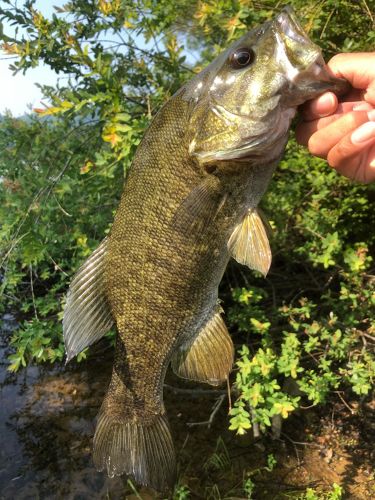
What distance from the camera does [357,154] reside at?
1635 millimetres

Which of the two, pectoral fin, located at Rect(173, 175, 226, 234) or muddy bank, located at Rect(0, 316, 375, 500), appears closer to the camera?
pectoral fin, located at Rect(173, 175, 226, 234)

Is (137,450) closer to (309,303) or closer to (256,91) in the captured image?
(309,303)

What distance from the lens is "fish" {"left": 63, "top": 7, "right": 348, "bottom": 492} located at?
1.48m

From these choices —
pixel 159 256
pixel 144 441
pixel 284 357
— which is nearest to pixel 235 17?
pixel 159 256

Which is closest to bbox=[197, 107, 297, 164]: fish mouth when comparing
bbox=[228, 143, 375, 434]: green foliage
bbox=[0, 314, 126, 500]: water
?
bbox=[228, 143, 375, 434]: green foliage

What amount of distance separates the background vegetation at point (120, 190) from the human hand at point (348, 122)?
0.81 metres

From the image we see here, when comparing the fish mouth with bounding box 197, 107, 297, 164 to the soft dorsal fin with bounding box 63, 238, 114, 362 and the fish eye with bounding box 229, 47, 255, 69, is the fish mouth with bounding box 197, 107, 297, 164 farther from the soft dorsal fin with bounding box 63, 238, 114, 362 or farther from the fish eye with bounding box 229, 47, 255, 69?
the soft dorsal fin with bounding box 63, 238, 114, 362

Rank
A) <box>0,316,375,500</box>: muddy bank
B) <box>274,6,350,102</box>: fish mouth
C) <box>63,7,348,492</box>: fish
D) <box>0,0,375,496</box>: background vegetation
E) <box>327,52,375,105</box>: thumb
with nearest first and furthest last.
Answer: <box>274,6,350,102</box>: fish mouth < <box>63,7,348,492</box>: fish < <box>327,52,375,105</box>: thumb < <box>0,0,375,496</box>: background vegetation < <box>0,316,375,500</box>: muddy bank

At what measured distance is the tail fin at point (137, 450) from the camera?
76.9 inches

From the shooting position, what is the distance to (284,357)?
2.47 m

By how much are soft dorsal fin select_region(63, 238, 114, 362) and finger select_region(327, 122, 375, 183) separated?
98 cm

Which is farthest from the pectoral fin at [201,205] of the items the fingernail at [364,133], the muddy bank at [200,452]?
the muddy bank at [200,452]

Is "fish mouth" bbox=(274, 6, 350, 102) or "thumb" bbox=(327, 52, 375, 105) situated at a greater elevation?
"fish mouth" bbox=(274, 6, 350, 102)

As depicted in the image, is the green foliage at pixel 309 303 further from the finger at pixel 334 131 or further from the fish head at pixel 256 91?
the fish head at pixel 256 91
